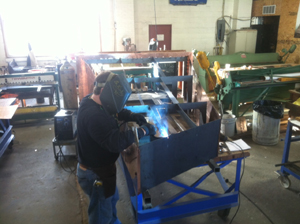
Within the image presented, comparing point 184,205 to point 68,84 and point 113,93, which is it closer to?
point 113,93

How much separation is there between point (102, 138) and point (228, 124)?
316 centimetres

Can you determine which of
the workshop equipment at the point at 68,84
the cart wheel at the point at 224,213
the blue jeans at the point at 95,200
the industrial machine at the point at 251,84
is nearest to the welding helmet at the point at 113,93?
the blue jeans at the point at 95,200

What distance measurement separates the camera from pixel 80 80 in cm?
317

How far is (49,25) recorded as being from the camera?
8.02m

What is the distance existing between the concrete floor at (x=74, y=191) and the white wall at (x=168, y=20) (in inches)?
205

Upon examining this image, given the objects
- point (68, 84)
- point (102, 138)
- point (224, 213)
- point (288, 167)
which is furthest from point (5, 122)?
point (288, 167)

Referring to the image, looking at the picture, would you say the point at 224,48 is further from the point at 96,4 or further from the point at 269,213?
the point at 269,213

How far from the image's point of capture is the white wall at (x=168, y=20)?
772 centimetres

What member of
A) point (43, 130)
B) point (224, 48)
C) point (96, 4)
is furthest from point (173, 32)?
point (43, 130)

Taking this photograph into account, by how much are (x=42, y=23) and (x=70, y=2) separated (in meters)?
1.21

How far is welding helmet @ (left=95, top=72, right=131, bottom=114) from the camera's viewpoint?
1.61 m

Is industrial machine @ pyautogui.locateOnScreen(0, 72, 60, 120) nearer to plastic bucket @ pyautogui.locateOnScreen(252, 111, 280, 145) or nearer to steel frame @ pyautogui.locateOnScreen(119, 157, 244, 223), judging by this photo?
steel frame @ pyautogui.locateOnScreen(119, 157, 244, 223)

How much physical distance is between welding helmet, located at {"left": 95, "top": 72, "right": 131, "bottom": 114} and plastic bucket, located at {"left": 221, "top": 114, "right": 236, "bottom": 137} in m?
2.97

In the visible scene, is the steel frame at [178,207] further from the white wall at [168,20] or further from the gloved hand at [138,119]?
the white wall at [168,20]
